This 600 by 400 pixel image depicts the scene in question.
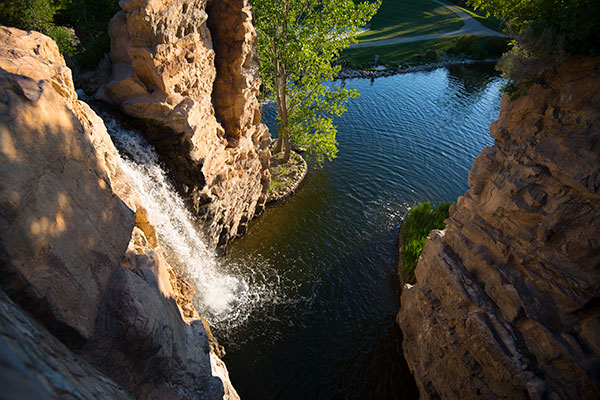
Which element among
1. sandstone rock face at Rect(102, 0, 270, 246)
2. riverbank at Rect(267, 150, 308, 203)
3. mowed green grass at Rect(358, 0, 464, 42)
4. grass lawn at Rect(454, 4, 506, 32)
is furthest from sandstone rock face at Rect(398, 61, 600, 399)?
grass lawn at Rect(454, 4, 506, 32)

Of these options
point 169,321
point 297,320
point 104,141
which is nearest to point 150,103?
point 104,141

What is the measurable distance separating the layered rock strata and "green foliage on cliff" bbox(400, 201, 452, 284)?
10.6 meters

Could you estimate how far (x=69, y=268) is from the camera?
455 cm

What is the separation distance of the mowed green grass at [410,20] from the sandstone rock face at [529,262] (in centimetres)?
5505

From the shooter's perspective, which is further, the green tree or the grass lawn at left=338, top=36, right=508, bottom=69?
the grass lawn at left=338, top=36, right=508, bottom=69

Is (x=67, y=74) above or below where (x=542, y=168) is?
above

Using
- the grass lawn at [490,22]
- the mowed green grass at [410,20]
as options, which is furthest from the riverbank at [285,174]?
the grass lawn at [490,22]

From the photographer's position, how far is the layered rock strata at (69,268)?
12.3 ft

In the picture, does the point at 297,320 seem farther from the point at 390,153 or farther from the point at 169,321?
the point at 390,153

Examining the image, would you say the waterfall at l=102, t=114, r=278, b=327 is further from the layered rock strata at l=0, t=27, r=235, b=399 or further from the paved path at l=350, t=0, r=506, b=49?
the paved path at l=350, t=0, r=506, b=49

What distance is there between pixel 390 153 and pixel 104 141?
20958 mm

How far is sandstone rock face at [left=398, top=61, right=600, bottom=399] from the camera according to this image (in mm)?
6535

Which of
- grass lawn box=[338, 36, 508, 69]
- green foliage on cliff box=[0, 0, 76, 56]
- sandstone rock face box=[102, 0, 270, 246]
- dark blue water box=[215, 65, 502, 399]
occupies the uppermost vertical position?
green foliage on cliff box=[0, 0, 76, 56]

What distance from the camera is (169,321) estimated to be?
6434 mm
